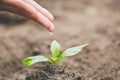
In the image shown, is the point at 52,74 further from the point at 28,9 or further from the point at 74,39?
the point at 74,39

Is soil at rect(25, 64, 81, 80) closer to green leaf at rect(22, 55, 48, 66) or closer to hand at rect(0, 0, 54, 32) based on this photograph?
green leaf at rect(22, 55, 48, 66)

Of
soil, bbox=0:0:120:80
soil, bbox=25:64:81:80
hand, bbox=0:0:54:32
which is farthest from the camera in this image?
soil, bbox=0:0:120:80

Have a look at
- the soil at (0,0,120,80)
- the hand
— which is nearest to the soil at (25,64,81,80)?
the soil at (0,0,120,80)

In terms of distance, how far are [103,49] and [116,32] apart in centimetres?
40

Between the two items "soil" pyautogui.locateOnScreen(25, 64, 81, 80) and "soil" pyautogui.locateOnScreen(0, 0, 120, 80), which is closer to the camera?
"soil" pyautogui.locateOnScreen(25, 64, 81, 80)

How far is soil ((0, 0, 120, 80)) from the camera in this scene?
2145 millimetres

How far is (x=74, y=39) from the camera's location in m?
3.00

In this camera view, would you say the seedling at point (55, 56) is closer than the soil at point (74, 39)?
Yes

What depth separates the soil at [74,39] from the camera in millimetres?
2145

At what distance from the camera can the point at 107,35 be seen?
9.70 ft

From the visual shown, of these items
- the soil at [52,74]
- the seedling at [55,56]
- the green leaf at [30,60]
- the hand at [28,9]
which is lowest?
the soil at [52,74]

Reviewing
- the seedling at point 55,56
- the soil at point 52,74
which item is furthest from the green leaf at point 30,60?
the soil at point 52,74

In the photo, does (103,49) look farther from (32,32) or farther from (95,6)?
(95,6)

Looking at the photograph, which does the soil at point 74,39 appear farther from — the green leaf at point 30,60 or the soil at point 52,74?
the green leaf at point 30,60
